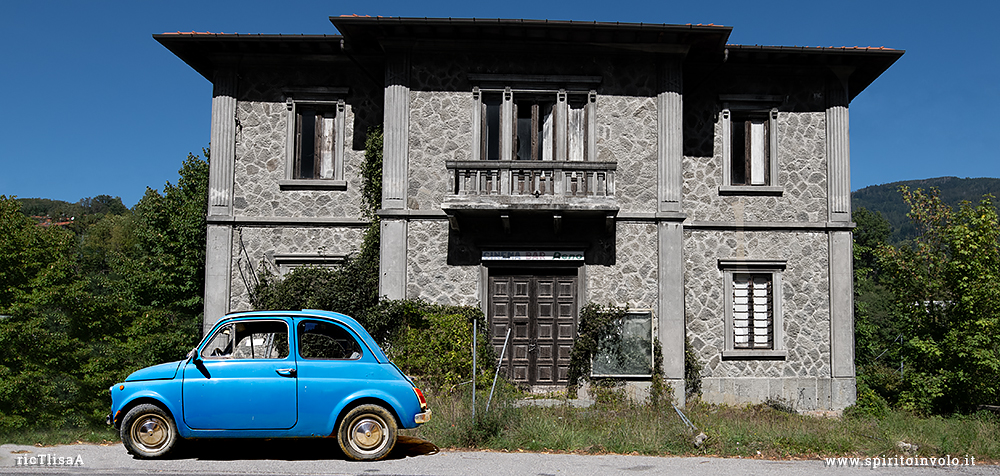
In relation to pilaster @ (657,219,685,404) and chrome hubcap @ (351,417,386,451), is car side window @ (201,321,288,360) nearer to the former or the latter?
chrome hubcap @ (351,417,386,451)

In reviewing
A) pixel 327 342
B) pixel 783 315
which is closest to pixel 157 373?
pixel 327 342

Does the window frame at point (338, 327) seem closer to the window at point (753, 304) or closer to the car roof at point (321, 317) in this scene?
the car roof at point (321, 317)

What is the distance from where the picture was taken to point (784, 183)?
16078mm

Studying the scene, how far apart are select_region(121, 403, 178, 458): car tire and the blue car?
0.01 metres

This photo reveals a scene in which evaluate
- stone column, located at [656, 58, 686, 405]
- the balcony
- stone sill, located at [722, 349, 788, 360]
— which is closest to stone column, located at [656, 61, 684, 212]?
stone column, located at [656, 58, 686, 405]

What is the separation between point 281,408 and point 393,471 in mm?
1503

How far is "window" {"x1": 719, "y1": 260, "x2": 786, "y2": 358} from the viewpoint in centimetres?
1574

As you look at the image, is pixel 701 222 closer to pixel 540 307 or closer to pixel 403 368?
pixel 540 307

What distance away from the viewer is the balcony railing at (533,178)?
13906 millimetres

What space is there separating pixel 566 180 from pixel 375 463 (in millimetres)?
7460

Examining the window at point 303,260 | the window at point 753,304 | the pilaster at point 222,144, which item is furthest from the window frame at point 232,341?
the window at point 753,304

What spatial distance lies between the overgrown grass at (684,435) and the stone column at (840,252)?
186 inches

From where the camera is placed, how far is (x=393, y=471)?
7.64m

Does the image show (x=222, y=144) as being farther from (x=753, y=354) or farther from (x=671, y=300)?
(x=753, y=354)
